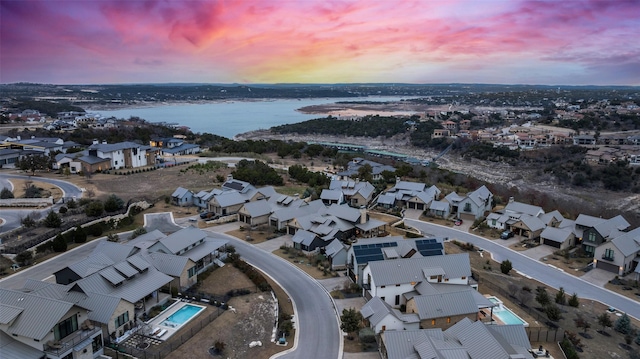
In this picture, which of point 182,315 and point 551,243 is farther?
point 551,243

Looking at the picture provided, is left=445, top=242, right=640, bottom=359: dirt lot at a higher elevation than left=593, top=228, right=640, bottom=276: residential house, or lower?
lower

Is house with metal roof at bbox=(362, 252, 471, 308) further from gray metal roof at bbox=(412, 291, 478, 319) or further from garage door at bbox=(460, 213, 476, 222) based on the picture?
garage door at bbox=(460, 213, 476, 222)

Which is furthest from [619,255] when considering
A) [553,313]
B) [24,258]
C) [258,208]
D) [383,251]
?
[24,258]

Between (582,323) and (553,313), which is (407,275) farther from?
(582,323)

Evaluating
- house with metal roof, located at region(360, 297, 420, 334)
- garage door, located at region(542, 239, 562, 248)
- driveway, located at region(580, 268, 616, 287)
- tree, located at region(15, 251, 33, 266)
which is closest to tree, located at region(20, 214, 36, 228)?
tree, located at region(15, 251, 33, 266)

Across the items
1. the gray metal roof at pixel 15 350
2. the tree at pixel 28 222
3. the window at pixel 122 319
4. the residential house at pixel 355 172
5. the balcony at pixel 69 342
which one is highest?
the tree at pixel 28 222

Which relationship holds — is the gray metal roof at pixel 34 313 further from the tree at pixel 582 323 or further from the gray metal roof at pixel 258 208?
the tree at pixel 582 323

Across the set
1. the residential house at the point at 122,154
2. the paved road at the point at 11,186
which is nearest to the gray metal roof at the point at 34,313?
the paved road at the point at 11,186
